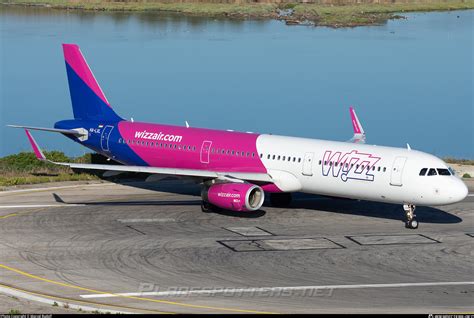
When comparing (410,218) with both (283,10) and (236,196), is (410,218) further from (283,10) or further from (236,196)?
(283,10)

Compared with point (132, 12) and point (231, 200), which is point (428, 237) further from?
point (132, 12)

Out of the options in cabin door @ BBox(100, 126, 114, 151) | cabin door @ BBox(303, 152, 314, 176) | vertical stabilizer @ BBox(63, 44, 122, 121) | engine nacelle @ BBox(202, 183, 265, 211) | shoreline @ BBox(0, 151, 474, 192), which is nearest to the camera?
engine nacelle @ BBox(202, 183, 265, 211)

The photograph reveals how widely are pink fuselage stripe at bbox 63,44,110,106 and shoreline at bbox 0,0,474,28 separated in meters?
111

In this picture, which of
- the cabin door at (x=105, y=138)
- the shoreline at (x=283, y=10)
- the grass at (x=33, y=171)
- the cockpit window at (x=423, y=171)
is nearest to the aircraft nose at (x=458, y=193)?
the cockpit window at (x=423, y=171)

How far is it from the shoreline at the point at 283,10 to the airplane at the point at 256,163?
372 ft

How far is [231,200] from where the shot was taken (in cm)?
→ 4859

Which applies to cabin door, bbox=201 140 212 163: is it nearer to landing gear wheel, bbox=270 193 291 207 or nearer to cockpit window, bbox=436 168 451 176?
landing gear wheel, bbox=270 193 291 207

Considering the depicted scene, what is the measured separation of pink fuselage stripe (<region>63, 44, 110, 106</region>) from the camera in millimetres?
58875

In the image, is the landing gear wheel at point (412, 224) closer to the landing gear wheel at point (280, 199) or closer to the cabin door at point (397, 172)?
the cabin door at point (397, 172)

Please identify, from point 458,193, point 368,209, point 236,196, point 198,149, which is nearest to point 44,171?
point 198,149

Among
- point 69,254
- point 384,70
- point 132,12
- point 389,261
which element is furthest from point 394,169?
point 132,12

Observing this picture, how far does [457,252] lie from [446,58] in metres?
93.4

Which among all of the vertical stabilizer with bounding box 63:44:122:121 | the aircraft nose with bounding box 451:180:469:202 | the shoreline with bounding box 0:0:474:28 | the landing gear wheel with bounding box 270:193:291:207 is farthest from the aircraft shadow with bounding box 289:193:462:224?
the shoreline with bounding box 0:0:474:28

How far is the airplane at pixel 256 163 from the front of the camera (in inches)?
1857
